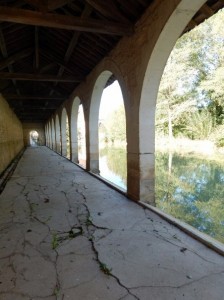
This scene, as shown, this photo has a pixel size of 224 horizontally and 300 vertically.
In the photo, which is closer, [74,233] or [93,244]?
[93,244]

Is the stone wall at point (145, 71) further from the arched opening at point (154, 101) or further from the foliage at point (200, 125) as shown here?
the foliage at point (200, 125)

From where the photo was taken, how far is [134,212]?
3.39 meters

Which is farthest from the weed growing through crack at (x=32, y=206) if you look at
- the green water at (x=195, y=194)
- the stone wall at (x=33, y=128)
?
the stone wall at (x=33, y=128)

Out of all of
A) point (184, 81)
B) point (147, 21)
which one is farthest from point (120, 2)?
point (184, 81)

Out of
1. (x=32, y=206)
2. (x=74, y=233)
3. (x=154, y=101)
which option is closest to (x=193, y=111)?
(x=154, y=101)

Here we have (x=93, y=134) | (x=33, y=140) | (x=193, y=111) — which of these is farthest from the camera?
(x=33, y=140)

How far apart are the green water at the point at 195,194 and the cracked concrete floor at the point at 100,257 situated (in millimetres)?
1667

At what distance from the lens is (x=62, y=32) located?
5.26 meters

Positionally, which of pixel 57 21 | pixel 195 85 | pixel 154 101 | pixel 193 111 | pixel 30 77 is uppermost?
pixel 195 85

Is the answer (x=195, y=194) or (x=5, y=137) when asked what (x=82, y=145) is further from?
(x=195, y=194)

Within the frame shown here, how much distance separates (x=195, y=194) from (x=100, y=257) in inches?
192

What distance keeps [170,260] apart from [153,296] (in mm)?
499

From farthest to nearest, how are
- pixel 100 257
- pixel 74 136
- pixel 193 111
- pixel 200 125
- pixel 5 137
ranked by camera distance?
pixel 193 111
pixel 200 125
pixel 74 136
pixel 5 137
pixel 100 257

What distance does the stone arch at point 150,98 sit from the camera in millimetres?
3171
